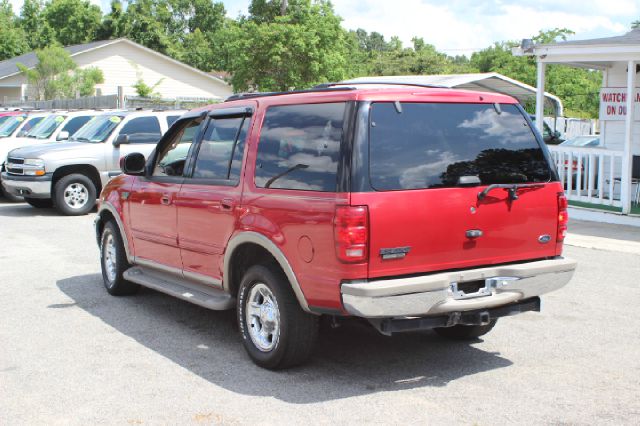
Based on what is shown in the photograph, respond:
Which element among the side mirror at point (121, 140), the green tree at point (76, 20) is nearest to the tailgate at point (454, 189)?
the side mirror at point (121, 140)

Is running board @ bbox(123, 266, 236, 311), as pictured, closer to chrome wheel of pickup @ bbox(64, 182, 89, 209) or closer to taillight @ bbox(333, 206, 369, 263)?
taillight @ bbox(333, 206, 369, 263)

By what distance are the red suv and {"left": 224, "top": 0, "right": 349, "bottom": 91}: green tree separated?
3276 cm

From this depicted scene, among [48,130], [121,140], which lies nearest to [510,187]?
[121,140]

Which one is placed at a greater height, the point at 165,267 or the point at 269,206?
the point at 269,206

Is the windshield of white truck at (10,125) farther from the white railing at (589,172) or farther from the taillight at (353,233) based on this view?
the taillight at (353,233)

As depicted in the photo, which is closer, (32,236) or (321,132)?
(321,132)

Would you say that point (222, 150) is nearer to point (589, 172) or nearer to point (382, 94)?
point (382, 94)

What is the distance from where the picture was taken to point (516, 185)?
5.91 metres

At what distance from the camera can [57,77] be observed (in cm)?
4250

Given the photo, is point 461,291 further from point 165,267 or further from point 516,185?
point 165,267

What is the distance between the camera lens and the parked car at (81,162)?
15.6 metres

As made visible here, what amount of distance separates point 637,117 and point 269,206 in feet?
42.4

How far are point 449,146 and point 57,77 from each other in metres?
39.8

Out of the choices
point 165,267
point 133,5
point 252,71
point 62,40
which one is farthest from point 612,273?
point 133,5
